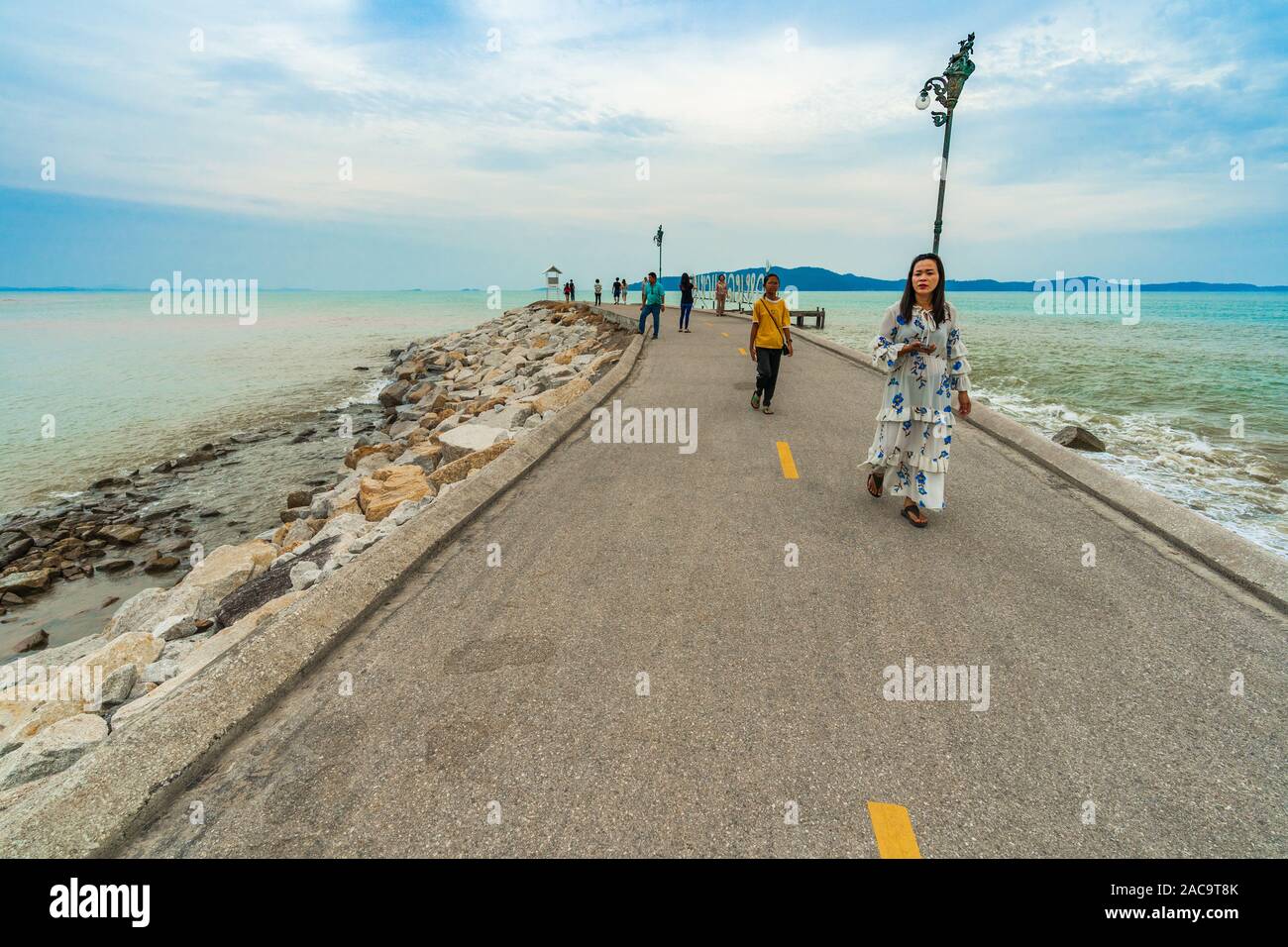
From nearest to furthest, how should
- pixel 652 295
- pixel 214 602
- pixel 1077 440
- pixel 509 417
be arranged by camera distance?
pixel 214 602, pixel 509 417, pixel 1077 440, pixel 652 295

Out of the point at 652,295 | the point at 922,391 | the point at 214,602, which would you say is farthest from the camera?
the point at 652,295

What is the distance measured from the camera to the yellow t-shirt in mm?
9352

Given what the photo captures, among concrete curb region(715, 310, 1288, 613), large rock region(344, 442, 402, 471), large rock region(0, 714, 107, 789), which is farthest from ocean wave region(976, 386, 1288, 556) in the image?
large rock region(344, 442, 402, 471)

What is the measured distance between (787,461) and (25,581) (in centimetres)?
1065

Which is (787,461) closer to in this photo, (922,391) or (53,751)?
(922,391)

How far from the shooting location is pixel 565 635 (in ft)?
12.5

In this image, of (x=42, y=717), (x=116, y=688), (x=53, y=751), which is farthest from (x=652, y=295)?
(x=53, y=751)

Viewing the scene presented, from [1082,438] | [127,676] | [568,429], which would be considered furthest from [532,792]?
[1082,438]

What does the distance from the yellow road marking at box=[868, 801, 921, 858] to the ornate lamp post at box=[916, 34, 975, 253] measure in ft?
43.2

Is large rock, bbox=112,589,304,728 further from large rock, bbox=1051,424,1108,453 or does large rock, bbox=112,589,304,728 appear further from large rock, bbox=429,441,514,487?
large rock, bbox=1051,424,1108,453

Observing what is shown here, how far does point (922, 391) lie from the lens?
5.55 meters

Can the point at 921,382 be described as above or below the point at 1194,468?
above
